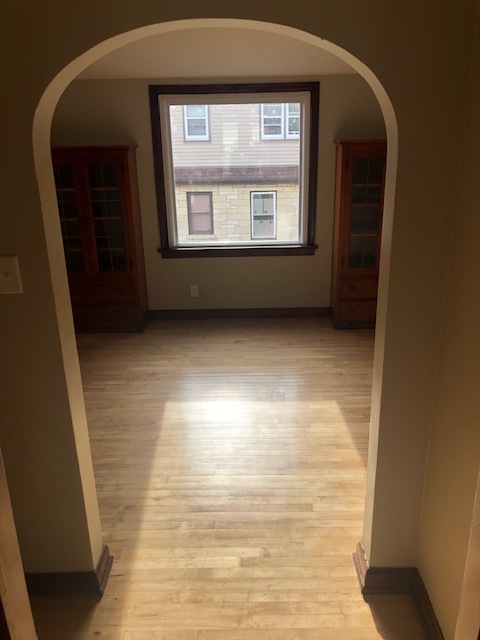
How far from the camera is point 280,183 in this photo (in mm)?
4699

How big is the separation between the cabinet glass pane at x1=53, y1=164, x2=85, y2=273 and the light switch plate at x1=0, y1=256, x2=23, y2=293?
116 inches

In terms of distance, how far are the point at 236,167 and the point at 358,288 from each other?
5.44 ft

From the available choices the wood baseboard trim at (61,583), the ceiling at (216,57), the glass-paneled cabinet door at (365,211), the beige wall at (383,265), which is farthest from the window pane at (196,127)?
the wood baseboard trim at (61,583)

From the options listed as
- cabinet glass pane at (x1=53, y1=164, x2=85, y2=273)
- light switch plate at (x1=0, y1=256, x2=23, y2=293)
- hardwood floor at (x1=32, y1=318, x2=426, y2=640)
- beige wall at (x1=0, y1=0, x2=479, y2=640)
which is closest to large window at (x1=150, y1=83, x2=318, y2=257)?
cabinet glass pane at (x1=53, y1=164, x2=85, y2=273)

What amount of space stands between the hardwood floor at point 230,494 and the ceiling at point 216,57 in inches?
91.7

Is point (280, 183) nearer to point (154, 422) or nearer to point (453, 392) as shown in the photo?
point (154, 422)

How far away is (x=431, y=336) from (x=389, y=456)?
469 mm

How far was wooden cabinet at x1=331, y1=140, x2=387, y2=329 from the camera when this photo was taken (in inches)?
166

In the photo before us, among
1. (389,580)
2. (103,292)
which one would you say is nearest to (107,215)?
(103,292)

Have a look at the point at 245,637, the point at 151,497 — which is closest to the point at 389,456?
the point at 245,637

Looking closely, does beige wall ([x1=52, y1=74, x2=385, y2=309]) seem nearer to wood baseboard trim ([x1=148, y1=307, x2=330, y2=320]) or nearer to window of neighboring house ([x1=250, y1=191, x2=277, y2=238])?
wood baseboard trim ([x1=148, y1=307, x2=330, y2=320])

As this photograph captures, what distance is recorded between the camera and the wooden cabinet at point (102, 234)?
4.24m

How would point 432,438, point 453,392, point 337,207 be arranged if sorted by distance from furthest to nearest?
point 337,207 → point 432,438 → point 453,392

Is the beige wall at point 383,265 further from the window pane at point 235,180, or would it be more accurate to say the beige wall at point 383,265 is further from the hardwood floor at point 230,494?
the window pane at point 235,180
